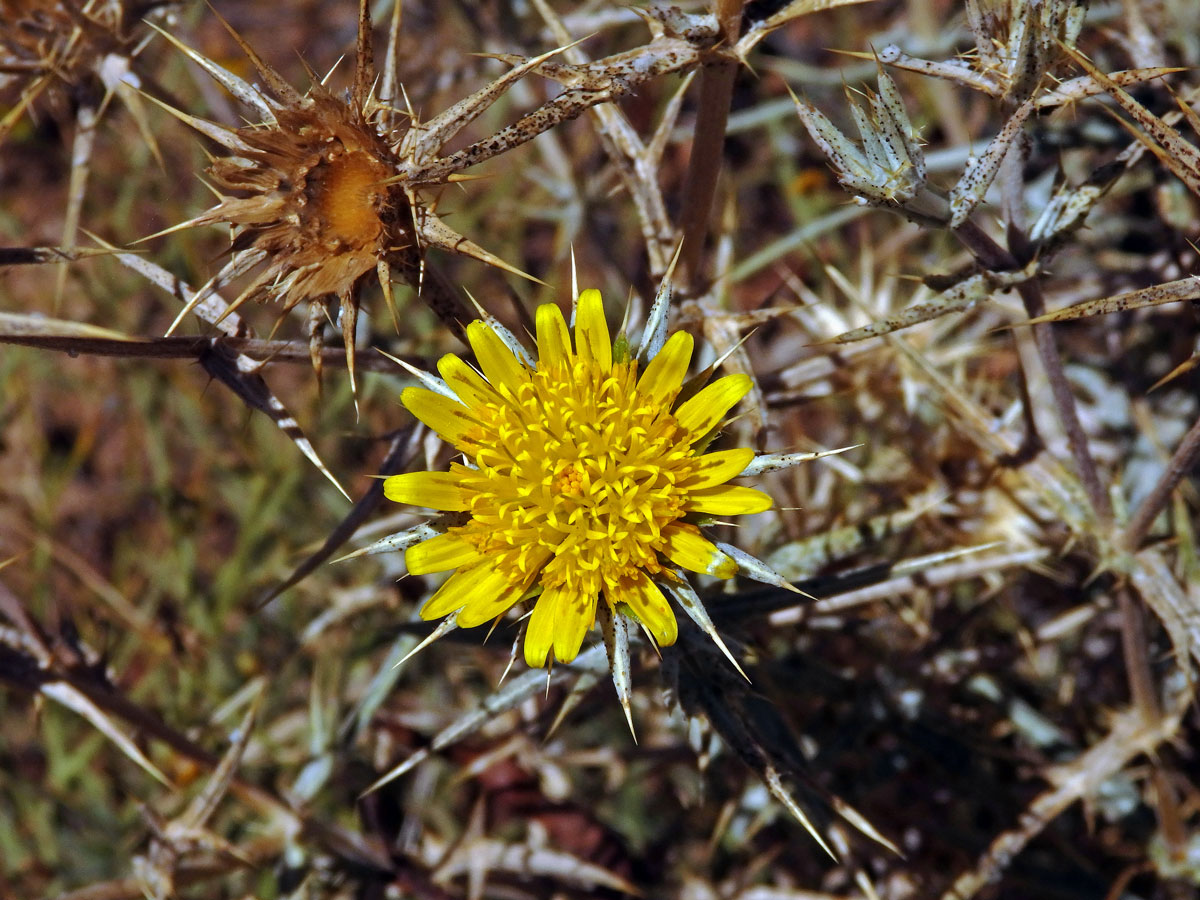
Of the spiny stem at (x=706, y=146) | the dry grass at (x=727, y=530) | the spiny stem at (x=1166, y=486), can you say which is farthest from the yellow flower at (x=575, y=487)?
the spiny stem at (x=1166, y=486)

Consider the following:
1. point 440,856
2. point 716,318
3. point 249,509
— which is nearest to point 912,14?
point 716,318

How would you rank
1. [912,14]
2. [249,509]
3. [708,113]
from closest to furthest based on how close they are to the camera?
[708,113] < [249,509] < [912,14]

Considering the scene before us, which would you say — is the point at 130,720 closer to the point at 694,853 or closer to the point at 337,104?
the point at 337,104

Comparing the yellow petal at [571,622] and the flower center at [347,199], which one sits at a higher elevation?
the flower center at [347,199]

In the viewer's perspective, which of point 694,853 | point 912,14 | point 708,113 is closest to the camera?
point 708,113

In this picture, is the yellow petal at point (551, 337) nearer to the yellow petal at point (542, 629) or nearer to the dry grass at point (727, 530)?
the dry grass at point (727, 530)

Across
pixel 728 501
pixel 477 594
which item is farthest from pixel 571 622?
pixel 728 501
